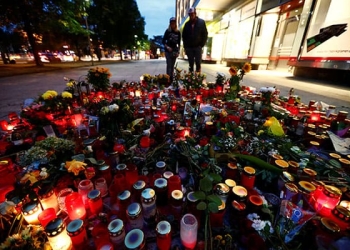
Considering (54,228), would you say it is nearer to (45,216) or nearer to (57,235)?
(57,235)

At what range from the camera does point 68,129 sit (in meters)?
1.96

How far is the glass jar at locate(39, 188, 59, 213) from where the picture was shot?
96 cm

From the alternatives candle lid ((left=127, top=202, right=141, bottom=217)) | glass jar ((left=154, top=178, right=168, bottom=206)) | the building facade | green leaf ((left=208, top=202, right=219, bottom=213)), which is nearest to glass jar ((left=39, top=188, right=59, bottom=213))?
candle lid ((left=127, top=202, right=141, bottom=217))

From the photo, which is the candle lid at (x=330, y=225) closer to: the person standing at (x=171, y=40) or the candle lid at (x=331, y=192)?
the candle lid at (x=331, y=192)

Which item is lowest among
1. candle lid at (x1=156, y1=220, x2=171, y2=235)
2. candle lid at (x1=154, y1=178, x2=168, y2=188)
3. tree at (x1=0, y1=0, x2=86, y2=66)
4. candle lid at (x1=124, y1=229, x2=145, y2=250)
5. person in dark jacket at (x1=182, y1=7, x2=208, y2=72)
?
candle lid at (x1=124, y1=229, x2=145, y2=250)

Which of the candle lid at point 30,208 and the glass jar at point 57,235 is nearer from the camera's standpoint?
the glass jar at point 57,235

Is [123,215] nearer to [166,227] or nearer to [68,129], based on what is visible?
[166,227]

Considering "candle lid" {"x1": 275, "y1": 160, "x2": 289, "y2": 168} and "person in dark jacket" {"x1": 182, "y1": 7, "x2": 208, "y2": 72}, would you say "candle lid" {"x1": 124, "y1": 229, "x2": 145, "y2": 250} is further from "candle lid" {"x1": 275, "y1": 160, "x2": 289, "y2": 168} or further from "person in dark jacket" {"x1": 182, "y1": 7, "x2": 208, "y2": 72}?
"person in dark jacket" {"x1": 182, "y1": 7, "x2": 208, "y2": 72}

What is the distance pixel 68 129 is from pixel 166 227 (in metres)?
1.70

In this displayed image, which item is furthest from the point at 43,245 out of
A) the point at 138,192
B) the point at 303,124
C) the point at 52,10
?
the point at 52,10

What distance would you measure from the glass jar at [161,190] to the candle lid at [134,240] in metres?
0.26

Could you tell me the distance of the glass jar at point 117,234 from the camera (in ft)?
2.54

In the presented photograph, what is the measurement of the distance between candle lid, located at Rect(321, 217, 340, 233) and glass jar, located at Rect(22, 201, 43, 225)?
140 centimetres

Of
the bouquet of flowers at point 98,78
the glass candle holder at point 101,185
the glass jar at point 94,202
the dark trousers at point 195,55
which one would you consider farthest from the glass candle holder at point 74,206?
the dark trousers at point 195,55
